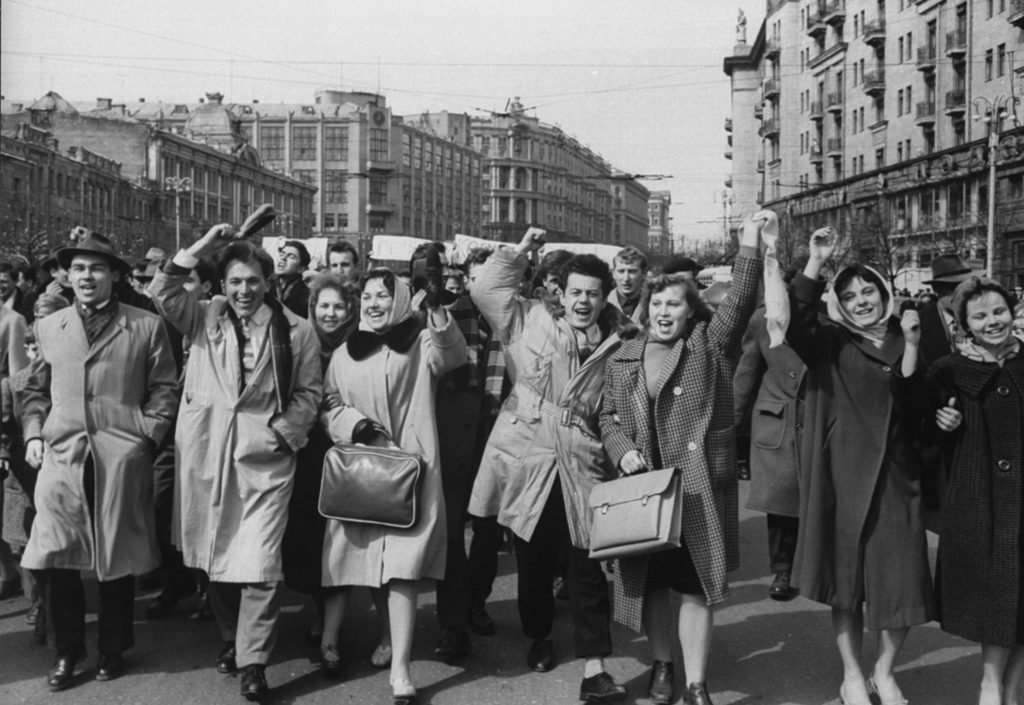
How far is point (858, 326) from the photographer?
16.5 ft

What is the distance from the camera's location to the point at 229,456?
527cm

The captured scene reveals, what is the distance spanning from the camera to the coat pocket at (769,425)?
23.1 feet

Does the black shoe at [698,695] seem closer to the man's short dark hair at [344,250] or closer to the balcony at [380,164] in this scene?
the man's short dark hair at [344,250]

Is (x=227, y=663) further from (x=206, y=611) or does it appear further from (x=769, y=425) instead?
(x=769, y=425)

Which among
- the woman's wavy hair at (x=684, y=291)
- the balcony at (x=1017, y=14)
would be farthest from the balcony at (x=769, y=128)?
the woman's wavy hair at (x=684, y=291)

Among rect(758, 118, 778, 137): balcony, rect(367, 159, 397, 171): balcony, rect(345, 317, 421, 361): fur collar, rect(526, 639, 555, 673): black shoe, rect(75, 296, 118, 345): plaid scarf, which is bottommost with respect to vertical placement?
rect(526, 639, 555, 673): black shoe

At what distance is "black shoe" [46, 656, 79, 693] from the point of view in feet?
17.2

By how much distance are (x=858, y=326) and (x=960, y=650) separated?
1.89m

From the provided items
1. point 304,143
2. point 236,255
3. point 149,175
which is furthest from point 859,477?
point 304,143

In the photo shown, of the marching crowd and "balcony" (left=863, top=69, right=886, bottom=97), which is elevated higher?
"balcony" (left=863, top=69, right=886, bottom=97)

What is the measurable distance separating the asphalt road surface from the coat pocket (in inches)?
36.6

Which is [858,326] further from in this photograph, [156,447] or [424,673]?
[156,447]

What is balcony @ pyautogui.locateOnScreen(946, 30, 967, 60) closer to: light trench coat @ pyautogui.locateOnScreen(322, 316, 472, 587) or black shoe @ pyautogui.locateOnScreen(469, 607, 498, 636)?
black shoe @ pyautogui.locateOnScreen(469, 607, 498, 636)

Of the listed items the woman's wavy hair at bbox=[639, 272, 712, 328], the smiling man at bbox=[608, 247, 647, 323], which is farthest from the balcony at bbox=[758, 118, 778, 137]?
the woman's wavy hair at bbox=[639, 272, 712, 328]
